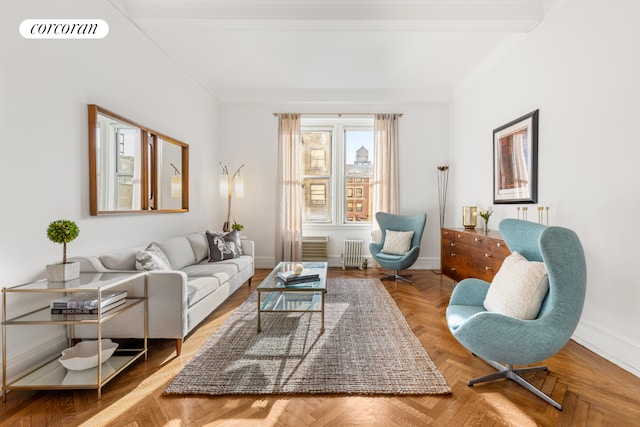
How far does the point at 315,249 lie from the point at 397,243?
1548 millimetres

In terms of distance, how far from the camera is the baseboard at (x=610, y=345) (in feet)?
6.98

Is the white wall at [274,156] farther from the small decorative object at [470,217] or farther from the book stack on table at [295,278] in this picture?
the book stack on table at [295,278]

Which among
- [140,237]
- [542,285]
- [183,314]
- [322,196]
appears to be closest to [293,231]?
[322,196]

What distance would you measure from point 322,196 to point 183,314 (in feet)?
12.7

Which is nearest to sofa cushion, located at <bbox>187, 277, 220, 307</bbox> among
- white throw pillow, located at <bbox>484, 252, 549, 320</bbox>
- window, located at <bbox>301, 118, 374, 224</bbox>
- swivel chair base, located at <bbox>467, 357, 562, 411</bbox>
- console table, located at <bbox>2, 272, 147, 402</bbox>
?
console table, located at <bbox>2, 272, 147, 402</bbox>

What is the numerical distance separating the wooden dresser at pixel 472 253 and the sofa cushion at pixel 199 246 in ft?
11.0

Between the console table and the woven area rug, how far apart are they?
457 millimetres

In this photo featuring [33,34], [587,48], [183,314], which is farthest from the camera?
[587,48]

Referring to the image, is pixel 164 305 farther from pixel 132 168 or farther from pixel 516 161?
pixel 516 161

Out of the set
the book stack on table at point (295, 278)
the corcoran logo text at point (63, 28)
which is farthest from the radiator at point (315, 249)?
the corcoran logo text at point (63, 28)

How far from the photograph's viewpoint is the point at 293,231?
216 inches

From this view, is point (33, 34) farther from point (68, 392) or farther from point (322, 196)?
point (322, 196)

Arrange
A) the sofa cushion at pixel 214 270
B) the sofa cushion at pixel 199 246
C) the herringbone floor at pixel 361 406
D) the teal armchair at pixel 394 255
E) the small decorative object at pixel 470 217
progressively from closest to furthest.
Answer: the herringbone floor at pixel 361 406 < the sofa cushion at pixel 214 270 < the sofa cushion at pixel 199 246 < the small decorative object at pixel 470 217 < the teal armchair at pixel 394 255

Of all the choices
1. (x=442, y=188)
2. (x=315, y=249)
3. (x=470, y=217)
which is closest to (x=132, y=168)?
(x=315, y=249)
